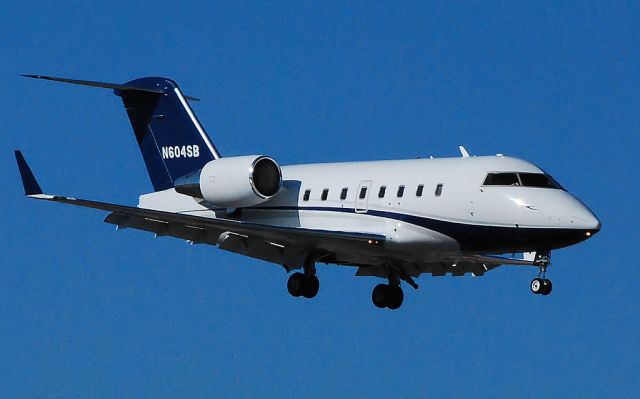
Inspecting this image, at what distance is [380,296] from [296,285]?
2.58 meters

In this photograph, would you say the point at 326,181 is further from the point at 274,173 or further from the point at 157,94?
the point at 157,94

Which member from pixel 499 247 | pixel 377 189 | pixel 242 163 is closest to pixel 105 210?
pixel 242 163

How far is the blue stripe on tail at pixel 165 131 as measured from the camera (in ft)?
130

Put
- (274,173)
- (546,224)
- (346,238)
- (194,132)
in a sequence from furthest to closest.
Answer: (194,132) → (274,173) → (346,238) → (546,224)

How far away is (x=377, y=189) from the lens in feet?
116

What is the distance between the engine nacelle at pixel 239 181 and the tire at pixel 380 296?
369 centimetres

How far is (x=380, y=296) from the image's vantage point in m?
37.7

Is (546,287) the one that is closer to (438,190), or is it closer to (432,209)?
(432,209)

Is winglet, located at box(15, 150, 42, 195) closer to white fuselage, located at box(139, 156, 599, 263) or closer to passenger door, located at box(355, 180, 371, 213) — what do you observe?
white fuselage, located at box(139, 156, 599, 263)

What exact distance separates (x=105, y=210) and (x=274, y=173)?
477cm

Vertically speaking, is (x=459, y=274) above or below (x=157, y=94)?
below

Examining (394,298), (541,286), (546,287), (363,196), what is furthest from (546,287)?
(394,298)

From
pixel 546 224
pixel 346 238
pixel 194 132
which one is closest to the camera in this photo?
pixel 546 224

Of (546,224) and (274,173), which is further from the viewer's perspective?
(274,173)
